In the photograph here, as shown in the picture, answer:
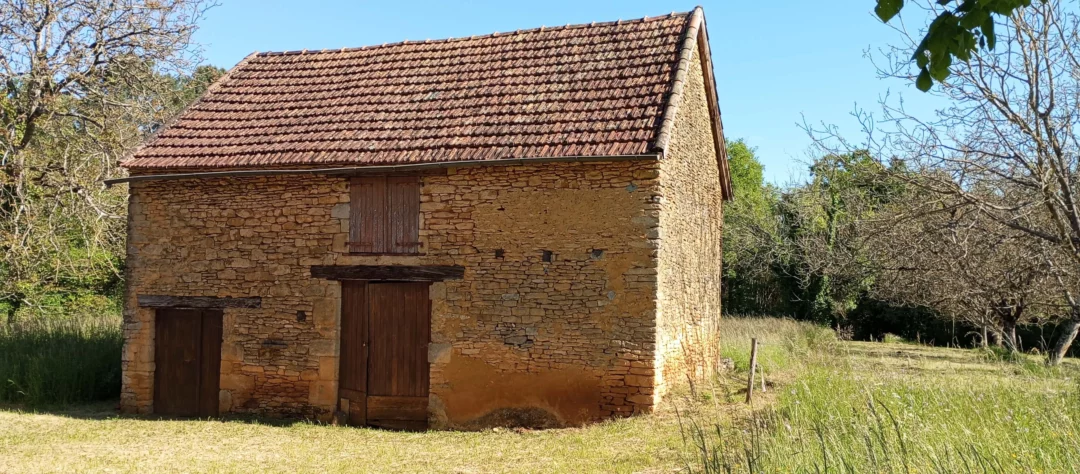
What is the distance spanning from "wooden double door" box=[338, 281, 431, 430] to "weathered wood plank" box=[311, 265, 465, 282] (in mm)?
187

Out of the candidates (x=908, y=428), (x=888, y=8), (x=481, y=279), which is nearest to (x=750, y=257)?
(x=481, y=279)

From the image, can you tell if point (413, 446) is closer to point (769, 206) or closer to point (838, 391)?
point (838, 391)

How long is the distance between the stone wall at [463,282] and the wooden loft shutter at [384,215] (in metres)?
0.14

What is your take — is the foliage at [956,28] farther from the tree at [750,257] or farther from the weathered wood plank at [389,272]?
the tree at [750,257]

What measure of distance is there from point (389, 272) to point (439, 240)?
85 cm

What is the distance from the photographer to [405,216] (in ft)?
38.0

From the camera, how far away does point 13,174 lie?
15211mm

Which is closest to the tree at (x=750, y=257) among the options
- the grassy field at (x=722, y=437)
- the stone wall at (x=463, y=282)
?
the grassy field at (x=722, y=437)

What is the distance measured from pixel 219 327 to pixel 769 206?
76.6ft

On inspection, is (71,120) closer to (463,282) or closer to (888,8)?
(463,282)

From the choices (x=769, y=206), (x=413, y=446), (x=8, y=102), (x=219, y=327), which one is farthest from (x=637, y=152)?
(x=769, y=206)

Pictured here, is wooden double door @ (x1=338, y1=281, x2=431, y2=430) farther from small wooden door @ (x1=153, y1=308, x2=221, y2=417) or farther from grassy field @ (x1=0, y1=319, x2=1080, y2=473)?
small wooden door @ (x1=153, y1=308, x2=221, y2=417)

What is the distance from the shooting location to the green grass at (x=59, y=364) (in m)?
13.2

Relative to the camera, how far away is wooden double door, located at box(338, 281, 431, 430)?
1154cm
